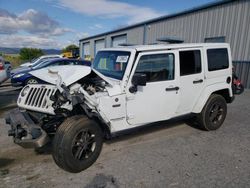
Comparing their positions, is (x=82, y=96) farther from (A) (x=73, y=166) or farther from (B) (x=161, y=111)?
(B) (x=161, y=111)

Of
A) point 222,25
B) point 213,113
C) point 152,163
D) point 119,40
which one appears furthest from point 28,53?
point 152,163

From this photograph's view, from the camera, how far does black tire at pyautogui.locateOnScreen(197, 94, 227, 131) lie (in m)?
4.71

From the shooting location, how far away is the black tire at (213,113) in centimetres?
471

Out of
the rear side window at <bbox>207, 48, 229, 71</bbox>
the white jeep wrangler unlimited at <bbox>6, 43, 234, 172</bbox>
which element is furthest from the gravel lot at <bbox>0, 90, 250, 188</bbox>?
the rear side window at <bbox>207, 48, 229, 71</bbox>

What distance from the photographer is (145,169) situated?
10.6 feet

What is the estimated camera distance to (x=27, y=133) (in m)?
3.00

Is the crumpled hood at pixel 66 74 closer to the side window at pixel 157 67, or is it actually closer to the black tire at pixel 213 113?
the side window at pixel 157 67

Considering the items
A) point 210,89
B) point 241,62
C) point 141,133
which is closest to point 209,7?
point 241,62

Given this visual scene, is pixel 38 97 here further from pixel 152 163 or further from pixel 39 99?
pixel 152 163

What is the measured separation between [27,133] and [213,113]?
13.0ft

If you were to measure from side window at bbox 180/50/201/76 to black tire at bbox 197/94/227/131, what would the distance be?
869mm

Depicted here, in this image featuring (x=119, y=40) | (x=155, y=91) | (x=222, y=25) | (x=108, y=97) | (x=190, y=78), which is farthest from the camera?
(x=119, y=40)

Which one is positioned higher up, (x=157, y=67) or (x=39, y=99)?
(x=157, y=67)

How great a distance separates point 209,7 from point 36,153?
12643 millimetres
